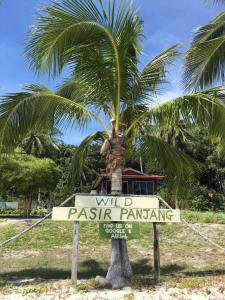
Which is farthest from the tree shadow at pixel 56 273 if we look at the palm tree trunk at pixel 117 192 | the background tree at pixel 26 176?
the background tree at pixel 26 176

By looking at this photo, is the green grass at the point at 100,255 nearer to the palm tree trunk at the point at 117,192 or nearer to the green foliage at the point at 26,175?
the palm tree trunk at the point at 117,192

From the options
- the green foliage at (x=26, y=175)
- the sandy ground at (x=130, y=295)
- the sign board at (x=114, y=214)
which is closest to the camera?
the sandy ground at (x=130, y=295)

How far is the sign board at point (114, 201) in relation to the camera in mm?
8422

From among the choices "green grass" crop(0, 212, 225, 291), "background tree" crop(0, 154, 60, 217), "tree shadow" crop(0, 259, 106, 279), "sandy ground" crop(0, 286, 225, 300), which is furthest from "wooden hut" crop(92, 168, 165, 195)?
"sandy ground" crop(0, 286, 225, 300)

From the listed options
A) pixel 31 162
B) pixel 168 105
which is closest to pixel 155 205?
pixel 168 105

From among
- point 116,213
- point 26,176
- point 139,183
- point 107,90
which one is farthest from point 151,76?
point 139,183

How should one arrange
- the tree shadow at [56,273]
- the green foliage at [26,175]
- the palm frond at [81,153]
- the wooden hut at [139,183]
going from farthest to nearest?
the wooden hut at [139,183]
the green foliage at [26,175]
the tree shadow at [56,273]
the palm frond at [81,153]

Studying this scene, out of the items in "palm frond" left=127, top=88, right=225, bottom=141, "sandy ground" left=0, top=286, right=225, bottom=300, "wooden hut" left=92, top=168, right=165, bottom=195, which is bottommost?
"sandy ground" left=0, top=286, right=225, bottom=300

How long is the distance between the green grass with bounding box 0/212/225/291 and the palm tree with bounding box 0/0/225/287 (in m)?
2.83

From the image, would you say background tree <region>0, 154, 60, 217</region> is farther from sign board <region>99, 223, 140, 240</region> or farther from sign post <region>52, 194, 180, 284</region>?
sign board <region>99, 223, 140, 240</region>

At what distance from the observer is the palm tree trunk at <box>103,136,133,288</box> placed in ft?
27.3

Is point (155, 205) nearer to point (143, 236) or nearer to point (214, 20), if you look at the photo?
point (214, 20)

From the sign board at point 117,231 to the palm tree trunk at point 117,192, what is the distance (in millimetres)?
219

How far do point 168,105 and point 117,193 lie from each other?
216 cm
